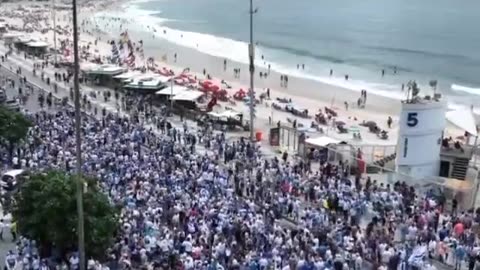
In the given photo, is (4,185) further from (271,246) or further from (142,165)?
(271,246)

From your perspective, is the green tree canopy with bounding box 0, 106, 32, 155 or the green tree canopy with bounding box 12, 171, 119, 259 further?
the green tree canopy with bounding box 0, 106, 32, 155

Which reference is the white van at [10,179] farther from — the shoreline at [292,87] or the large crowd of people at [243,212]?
the shoreline at [292,87]

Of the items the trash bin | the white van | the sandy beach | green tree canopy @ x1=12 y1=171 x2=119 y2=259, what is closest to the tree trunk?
the white van

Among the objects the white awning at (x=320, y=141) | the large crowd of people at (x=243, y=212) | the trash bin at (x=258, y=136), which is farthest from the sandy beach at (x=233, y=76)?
the large crowd of people at (x=243, y=212)

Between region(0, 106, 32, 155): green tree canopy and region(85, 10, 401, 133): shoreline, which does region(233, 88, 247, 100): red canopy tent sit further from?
→ region(0, 106, 32, 155): green tree canopy

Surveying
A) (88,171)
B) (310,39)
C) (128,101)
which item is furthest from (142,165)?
(310,39)

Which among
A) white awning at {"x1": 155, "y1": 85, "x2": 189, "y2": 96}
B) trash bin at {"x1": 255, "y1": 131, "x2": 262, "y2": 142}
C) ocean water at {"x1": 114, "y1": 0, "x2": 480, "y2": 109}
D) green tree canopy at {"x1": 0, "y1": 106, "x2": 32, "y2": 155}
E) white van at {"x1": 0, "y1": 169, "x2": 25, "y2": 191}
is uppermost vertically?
green tree canopy at {"x1": 0, "y1": 106, "x2": 32, "y2": 155}

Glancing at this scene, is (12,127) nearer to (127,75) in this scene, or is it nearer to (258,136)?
(258,136)
